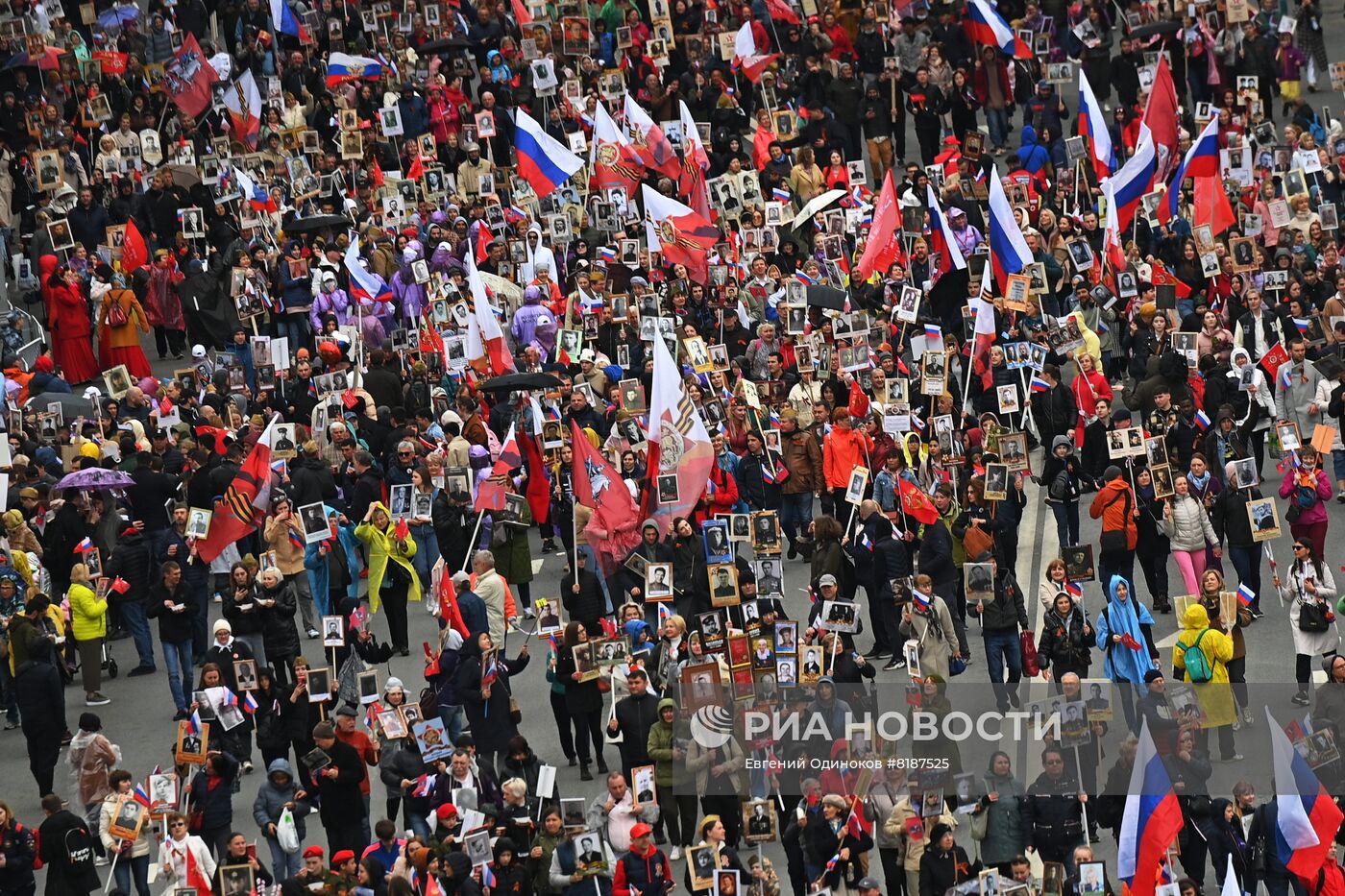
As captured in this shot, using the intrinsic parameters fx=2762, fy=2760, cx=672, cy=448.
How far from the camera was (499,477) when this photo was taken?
1117 inches

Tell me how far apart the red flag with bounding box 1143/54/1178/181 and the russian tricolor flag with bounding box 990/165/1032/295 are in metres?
4.43

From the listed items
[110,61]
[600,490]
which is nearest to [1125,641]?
[600,490]

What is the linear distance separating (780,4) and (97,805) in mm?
22212

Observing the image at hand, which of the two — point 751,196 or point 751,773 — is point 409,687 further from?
point 751,196

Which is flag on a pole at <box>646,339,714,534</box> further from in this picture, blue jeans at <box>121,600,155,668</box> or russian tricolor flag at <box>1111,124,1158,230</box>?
russian tricolor flag at <box>1111,124,1158,230</box>

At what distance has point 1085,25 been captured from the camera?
1662 inches

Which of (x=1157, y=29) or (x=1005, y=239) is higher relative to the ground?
(x=1157, y=29)

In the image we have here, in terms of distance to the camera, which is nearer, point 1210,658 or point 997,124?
point 1210,658

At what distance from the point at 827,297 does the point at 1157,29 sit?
11.4 metres

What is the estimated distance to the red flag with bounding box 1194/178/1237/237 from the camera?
115 ft

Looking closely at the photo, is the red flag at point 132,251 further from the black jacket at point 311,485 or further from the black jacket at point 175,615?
the black jacket at point 175,615

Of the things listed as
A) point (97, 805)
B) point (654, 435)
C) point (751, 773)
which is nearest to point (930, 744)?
point (751, 773)

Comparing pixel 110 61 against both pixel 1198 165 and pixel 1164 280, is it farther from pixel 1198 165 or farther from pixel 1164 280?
pixel 1164 280

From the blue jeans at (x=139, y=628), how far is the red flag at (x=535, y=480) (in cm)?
429
